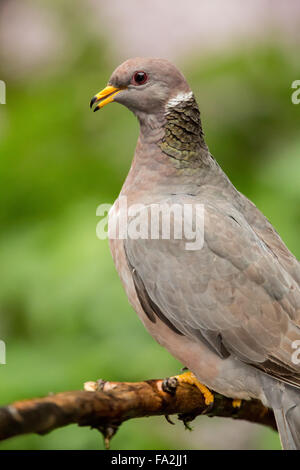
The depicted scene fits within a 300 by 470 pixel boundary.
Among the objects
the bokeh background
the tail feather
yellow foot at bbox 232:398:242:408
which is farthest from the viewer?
the bokeh background

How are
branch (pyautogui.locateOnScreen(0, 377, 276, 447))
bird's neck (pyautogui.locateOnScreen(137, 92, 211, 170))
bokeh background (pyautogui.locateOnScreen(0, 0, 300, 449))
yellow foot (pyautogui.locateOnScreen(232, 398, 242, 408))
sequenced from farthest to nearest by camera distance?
bokeh background (pyautogui.locateOnScreen(0, 0, 300, 449))
yellow foot (pyautogui.locateOnScreen(232, 398, 242, 408))
bird's neck (pyautogui.locateOnScreen(137, 92, 211, 170))
branch (pyautogui.locateOnScreen(0, 377, 276, 447))

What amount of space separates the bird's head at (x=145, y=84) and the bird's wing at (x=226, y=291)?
1.39 ft

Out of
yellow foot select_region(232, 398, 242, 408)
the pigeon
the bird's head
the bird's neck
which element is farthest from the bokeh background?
the bird's head

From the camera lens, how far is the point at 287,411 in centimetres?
238

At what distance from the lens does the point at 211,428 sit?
478cm

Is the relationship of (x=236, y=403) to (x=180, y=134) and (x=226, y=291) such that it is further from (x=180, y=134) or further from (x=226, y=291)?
(x=180, y=134)

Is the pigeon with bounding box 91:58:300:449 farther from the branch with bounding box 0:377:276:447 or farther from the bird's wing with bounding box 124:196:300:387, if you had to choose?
the branch with bounding box 0:377:276:447

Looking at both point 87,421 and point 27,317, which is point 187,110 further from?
point 27,317

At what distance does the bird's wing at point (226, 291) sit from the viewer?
7.87ft

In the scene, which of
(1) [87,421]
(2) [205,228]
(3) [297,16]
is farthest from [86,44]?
(1) [87,421]

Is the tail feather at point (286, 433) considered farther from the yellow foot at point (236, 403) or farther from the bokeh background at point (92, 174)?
the bokeh background at point (92, 174)

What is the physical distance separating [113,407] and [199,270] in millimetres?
678

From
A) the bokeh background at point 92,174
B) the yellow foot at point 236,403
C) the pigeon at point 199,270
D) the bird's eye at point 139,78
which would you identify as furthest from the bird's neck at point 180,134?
the bokeh background at point 92,174

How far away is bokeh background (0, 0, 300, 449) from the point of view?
342 centimetres
